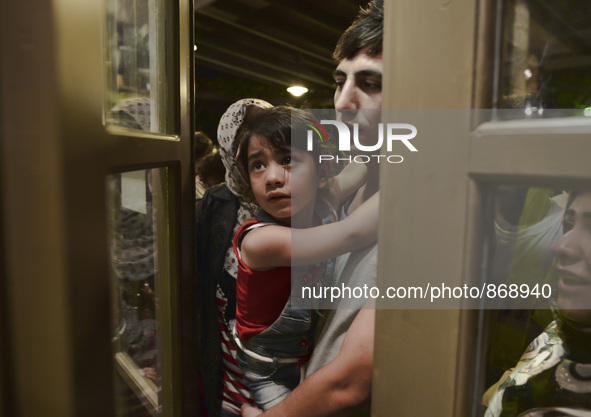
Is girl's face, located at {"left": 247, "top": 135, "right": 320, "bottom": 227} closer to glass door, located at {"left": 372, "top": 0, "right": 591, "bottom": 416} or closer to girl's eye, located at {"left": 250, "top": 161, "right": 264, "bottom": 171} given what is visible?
girl's eye, located at {"left": 250, "top": 161, "right": 264, "bottom": 171}

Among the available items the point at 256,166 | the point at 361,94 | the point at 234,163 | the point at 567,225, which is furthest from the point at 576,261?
the point at 234,163

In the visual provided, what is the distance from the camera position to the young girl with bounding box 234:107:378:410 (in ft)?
2.72

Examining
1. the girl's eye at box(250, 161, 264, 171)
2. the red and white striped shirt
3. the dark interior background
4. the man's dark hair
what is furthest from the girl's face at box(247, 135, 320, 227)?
the red and white striped shirt

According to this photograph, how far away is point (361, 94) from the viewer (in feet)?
2.53

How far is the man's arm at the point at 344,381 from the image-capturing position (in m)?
0.76

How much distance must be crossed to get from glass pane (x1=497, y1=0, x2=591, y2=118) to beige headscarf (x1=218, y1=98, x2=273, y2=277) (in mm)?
629

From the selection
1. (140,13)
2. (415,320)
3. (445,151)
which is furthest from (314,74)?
(415,320)

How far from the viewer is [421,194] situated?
55 cm

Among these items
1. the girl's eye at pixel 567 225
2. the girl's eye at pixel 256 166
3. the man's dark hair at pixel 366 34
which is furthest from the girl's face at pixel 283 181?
the girl's eye at pixel 567 225

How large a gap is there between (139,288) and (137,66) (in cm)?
52

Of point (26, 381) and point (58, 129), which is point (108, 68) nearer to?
point (58, 129)

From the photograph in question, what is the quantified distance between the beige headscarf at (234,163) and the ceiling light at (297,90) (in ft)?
0.22

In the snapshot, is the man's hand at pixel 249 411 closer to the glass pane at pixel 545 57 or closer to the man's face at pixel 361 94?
the man's face at pixel 361 94

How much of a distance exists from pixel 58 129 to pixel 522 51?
66 centimetres
